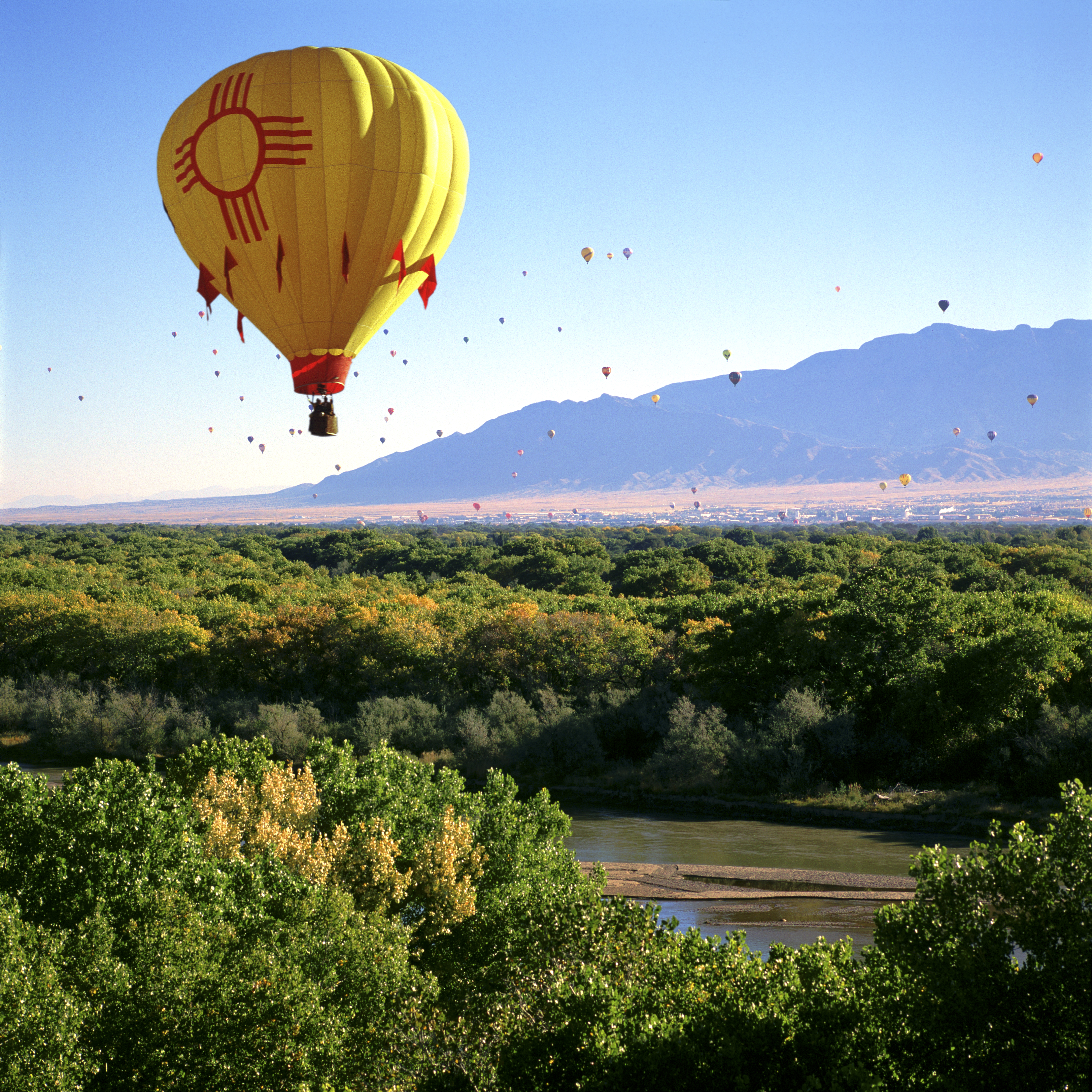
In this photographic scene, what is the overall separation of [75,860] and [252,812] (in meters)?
4.39

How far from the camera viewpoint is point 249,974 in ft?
40.5

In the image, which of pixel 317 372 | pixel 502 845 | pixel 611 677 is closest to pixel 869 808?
pixel 611 677

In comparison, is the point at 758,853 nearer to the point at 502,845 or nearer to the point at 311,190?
the point at 502,845

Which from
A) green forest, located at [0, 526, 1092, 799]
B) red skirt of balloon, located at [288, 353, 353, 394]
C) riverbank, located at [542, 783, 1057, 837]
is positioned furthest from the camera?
green forest, located at [0, 526, 1092, 799]

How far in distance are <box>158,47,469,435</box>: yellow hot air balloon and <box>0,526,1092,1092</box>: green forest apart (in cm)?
866

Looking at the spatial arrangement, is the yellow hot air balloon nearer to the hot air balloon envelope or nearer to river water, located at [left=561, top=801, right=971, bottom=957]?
the hot air balloon envelope

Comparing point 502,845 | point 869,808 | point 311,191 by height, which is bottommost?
point 869,808

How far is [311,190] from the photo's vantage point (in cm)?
1809

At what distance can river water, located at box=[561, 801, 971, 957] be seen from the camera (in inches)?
1008

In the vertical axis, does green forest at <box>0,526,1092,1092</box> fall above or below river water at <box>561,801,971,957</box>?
above

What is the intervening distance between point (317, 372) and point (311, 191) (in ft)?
10.5

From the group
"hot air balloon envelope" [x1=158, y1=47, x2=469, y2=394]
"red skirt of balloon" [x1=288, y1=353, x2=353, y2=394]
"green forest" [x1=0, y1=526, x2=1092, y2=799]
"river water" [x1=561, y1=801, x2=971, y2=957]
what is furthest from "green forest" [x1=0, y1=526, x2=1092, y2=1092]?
"hot air balloon envelope" [x1=158, y1=47, x2=469, y2=394]

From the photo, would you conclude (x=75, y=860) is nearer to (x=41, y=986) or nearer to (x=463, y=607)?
(x=41, y=986)

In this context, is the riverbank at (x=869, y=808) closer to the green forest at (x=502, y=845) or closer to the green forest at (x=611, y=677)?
the green forest at (x=502, y=845)
